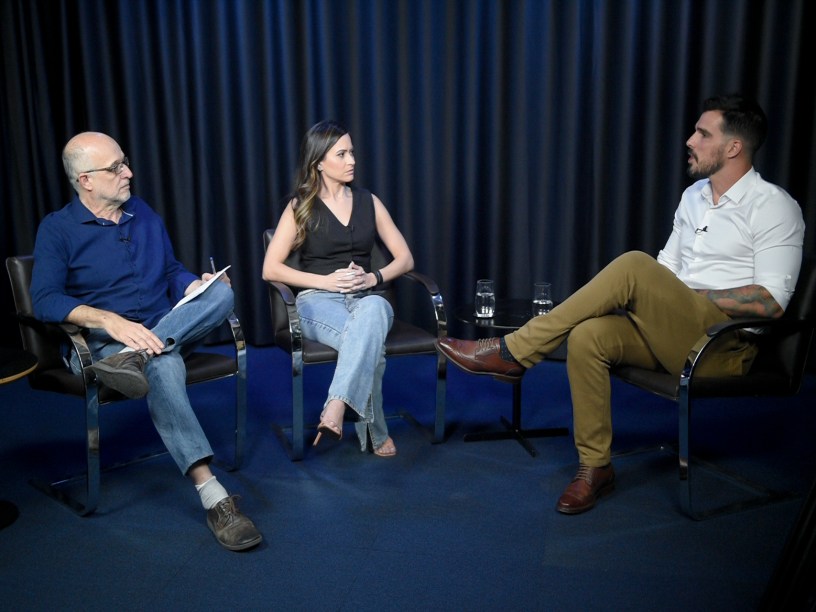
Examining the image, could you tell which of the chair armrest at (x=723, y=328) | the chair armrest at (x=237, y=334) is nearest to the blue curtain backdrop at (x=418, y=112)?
the chair armrest at (x=723, y=328)

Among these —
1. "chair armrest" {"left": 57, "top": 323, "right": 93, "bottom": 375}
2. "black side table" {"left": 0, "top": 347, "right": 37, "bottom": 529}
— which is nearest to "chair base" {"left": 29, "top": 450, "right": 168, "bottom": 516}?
"black side table" {"left": 0, "top": 347, "right": 37, "bottom": 529}

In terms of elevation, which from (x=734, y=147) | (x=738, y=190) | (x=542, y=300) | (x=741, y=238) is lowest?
(x=542, y=300)

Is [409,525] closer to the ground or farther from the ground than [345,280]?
closer to the ground

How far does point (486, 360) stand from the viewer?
2.72 metres

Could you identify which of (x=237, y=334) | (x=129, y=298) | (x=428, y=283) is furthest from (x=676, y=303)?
(x=129, y=298)

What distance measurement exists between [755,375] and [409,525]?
1175mm

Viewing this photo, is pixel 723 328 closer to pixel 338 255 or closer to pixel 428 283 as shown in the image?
pixel 428 283

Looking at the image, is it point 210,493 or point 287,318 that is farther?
point 287,318

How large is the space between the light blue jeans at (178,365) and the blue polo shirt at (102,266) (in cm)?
16

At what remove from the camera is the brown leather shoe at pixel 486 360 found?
8.90 ft

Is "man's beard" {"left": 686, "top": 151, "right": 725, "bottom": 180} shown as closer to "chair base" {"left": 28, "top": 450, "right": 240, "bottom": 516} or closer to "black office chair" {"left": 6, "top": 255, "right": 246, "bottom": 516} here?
"black office chair" {"left": 6, "top": 255, "right": 246, "bottom": 516}

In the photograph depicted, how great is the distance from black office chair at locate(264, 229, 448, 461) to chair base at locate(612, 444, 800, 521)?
70cm

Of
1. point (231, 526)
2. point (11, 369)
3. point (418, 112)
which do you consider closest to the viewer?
point (11, 369)

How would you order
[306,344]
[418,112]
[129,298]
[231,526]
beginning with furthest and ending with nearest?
[418,112] → [306,344] → [129,298] → [231,526]
